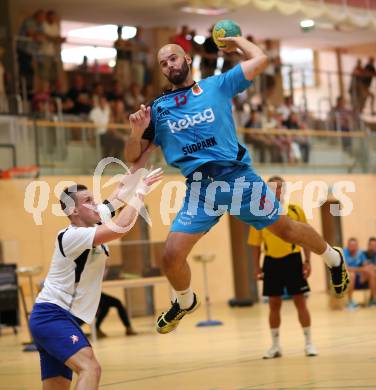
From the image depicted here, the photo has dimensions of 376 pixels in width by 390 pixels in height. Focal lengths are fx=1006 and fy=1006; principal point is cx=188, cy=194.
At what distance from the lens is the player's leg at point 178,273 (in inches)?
341

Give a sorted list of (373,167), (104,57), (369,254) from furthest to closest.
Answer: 1. (373,167)
2. (104,57)
3. (369,254)

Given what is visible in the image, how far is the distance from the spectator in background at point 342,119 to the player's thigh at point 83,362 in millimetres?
20312

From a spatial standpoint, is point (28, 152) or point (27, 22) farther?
point (27, 22)

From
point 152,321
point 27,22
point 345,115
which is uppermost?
point 27,22

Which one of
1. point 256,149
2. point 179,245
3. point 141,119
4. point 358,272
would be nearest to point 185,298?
point 179,245

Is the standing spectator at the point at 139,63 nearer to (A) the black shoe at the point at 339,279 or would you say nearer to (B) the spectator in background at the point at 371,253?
(B) the spectator in background at the point at 371,253

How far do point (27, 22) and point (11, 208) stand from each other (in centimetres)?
486

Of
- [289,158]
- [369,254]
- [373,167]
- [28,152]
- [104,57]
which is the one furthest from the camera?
[373,167]

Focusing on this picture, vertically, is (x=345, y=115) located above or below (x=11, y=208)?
above

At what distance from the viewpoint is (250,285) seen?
25.5 m

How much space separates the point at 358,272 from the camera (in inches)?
850

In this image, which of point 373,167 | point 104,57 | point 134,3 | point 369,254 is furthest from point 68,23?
point 369,254

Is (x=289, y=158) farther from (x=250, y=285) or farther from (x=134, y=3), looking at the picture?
(x=134, y=3)

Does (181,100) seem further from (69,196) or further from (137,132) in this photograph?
(69,196)
